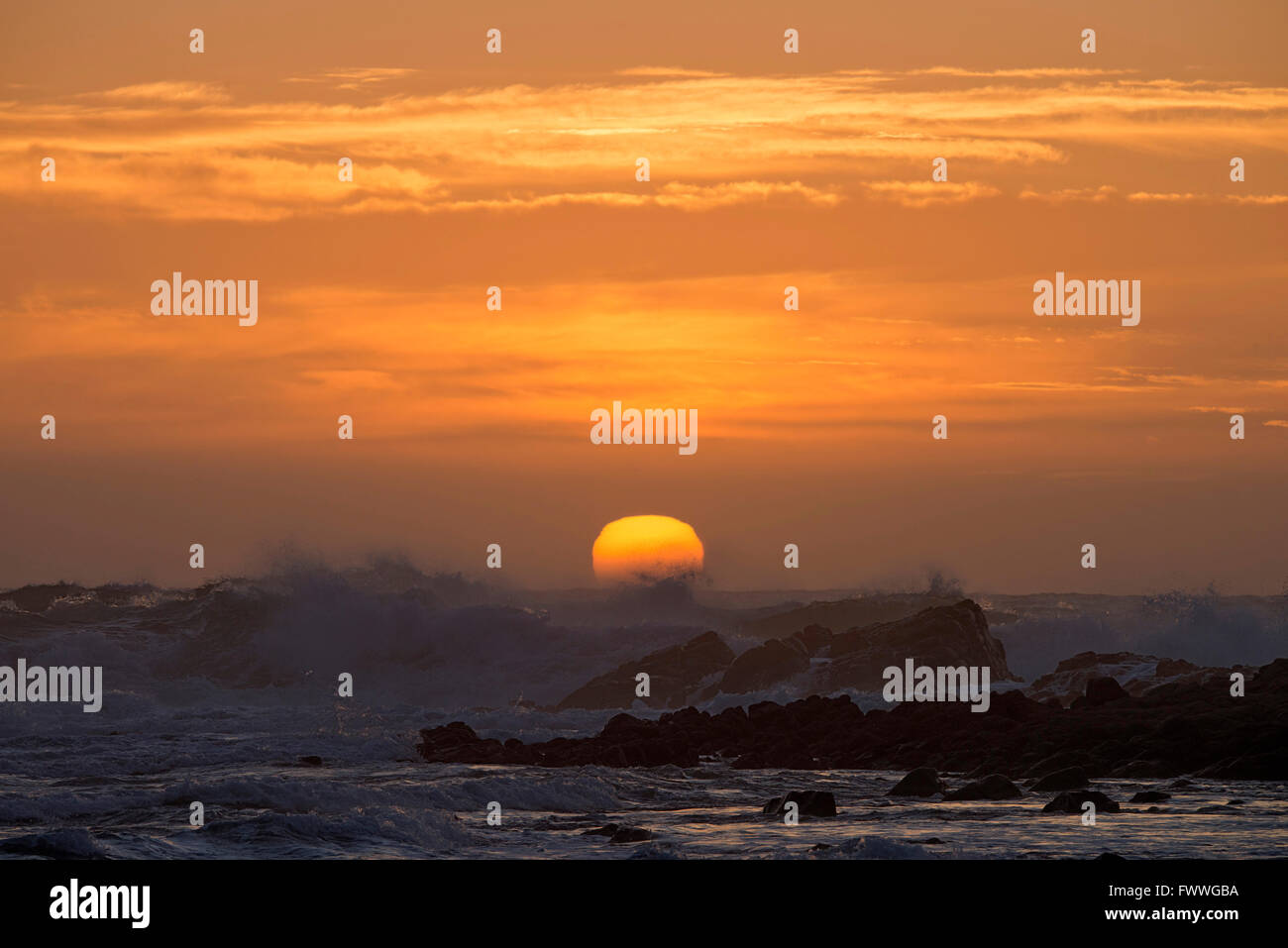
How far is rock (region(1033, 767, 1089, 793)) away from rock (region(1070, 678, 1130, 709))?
9296 mm

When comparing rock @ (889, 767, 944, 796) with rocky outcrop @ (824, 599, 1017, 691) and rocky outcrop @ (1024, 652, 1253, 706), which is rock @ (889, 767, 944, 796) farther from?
rocky outcrop @ (824, 599, 1017, 691)

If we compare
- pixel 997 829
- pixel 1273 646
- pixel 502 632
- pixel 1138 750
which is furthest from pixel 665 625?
pixel 997 829

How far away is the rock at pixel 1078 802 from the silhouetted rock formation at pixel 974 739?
5.15 meters

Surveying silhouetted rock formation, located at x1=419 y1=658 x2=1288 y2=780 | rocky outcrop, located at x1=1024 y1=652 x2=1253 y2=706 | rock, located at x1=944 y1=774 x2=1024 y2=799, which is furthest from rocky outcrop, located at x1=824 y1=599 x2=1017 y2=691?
rock, located at x1=944 y1=774 x2=1024 y2=799

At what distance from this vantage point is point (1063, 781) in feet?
76.8

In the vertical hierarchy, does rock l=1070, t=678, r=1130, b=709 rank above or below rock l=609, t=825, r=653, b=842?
above

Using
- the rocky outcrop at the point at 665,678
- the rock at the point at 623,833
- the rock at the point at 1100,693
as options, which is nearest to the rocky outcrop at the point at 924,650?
the rocky outcrop at the point at 665,678

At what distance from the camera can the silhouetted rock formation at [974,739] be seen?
2641 cm

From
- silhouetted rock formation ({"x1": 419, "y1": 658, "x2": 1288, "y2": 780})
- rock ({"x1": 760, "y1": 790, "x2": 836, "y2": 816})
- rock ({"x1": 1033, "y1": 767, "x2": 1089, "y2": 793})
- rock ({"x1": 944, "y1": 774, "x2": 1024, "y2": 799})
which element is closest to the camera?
rock ({"x1": 760, "y1": 790, "x2": 836, "y2": 816})

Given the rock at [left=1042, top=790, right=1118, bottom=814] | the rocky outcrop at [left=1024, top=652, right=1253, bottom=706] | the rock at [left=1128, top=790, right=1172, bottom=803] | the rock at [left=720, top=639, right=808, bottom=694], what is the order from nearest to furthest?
1. the rock at [left=1042, top=790, right=1118, bottom=814]
2. the rock at [left=1128, top=790, right=1172, bottom=803]
3. the rocky outcrop at [left=1024, top=652, right=1253, bottom=706]
4. the rock at [left=720, top=639, right=808, bottom=694]

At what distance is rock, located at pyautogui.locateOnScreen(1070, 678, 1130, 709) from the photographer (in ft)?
107

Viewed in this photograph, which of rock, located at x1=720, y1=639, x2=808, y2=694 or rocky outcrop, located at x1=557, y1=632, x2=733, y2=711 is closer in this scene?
rock, located at x1=720, y1=639, x2=808, y2=694

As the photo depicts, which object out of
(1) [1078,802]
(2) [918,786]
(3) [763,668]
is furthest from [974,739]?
(3) [763,668]

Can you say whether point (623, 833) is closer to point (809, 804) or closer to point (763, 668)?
point (809, 804)
